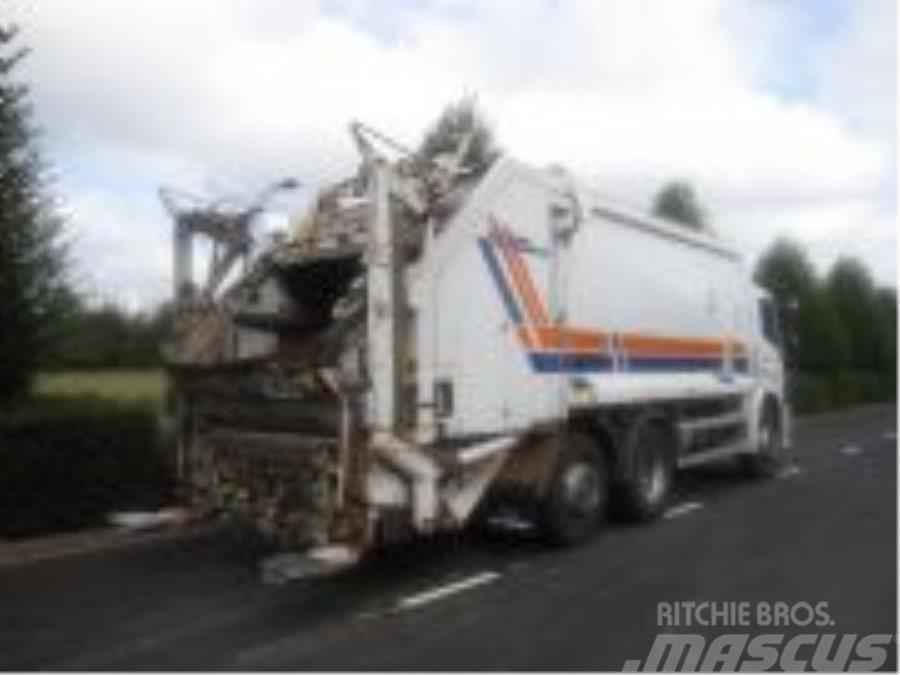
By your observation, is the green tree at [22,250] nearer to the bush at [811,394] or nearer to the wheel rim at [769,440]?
the wheel rim at [769,440]

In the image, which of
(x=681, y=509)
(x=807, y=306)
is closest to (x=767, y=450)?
(x=681, y=509)

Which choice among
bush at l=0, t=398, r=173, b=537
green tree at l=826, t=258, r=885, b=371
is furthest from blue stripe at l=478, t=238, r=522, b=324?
green tree at l=826, t=258, r=885, b=371

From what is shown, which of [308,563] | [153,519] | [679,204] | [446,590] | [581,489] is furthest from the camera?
[679,204]

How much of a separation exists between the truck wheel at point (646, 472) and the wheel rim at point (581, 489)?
2.08ft

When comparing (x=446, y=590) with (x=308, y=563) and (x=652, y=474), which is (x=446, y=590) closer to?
(x=308, y=563)

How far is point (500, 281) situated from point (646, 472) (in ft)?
10.9

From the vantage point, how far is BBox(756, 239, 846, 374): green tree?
40.6 metres

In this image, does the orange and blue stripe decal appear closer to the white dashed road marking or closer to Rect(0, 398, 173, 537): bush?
the white dashed road marking

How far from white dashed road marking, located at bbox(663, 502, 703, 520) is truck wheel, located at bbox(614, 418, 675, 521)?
19 centimetres

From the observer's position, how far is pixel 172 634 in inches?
353

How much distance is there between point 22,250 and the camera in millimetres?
14297

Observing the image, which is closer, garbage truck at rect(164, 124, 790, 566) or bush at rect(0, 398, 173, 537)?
garbage truck at rect(164, 124, 790, 566)

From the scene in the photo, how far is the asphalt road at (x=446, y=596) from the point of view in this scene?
334 inches

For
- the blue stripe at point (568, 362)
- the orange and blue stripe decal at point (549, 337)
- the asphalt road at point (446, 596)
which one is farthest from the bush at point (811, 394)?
the blue stripe at point (568, 362)
